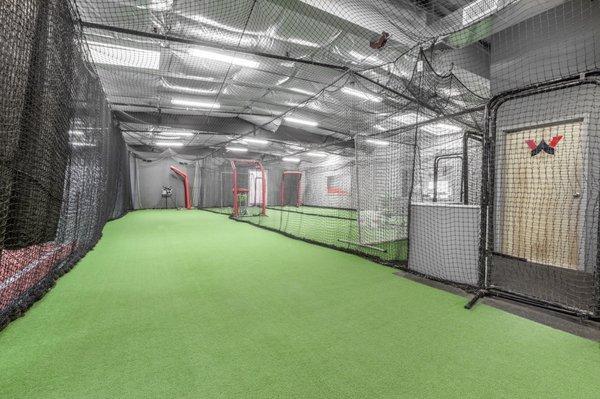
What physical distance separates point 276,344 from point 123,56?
241 inches

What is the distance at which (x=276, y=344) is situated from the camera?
5.14ft

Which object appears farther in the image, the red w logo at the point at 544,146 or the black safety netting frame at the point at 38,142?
the red w logo at the point at 544,146

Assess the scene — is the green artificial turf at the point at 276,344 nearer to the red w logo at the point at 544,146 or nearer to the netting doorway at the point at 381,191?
the netting doorway at the point at 381,191

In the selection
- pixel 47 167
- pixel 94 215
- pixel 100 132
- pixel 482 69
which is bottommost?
pixel 94 215

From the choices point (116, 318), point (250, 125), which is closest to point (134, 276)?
point (116, 318)

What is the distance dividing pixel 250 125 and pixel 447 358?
10314mm

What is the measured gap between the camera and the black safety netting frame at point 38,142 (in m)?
1.77

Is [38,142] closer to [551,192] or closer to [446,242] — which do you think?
[446,242]

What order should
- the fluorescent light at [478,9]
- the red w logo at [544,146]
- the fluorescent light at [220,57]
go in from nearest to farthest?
the fluorescent light at [478,9], the red w logo at [544,146], the fluorescent light at [220,57]

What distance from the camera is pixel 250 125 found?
10.7 meters

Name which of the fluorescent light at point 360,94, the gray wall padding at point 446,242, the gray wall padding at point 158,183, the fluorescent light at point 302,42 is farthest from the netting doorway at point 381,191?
the gray wall padding at point 158,183

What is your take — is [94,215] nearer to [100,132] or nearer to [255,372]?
[100,132]

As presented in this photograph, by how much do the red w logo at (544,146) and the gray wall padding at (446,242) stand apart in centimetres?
243

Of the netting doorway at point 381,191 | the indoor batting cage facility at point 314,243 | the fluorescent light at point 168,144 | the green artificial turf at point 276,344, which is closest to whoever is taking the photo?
the green artificial turf at point 276,344
